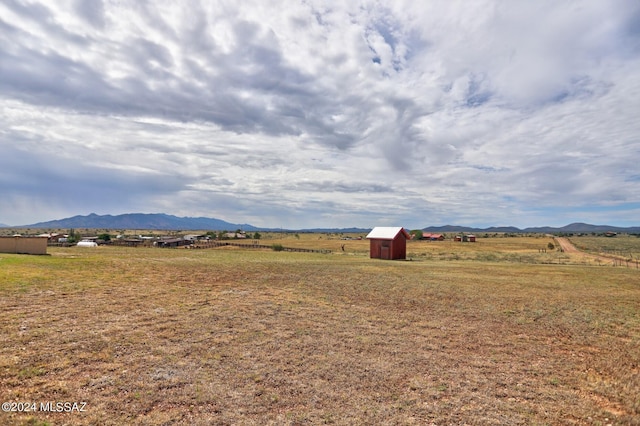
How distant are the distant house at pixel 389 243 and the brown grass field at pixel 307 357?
2878 centimetres

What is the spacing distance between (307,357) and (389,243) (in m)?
39.8

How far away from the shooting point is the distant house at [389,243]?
48.4 m

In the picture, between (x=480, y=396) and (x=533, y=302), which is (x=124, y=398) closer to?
(x=480, y=396)

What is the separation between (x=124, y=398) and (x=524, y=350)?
11.6 metres

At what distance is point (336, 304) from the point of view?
17375mm

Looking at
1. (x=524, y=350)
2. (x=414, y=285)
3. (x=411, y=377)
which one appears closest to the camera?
(x=411, y=377)

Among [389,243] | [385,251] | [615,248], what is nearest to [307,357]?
[389,243]

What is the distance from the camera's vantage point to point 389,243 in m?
48.4

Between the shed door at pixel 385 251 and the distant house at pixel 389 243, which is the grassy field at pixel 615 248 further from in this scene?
the shed door at pixel 385 251

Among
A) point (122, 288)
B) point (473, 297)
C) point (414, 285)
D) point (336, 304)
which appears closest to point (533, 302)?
point (473, 297)

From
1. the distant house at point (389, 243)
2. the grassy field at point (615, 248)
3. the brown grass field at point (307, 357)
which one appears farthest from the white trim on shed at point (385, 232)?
the grassy field at point (615, 248)

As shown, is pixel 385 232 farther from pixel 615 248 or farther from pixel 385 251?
pixel 615 248

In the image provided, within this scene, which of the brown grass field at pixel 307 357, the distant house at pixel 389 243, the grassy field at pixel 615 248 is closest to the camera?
the brown grass field at pixel 307 357

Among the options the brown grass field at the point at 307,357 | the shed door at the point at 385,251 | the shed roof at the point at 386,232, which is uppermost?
the shed roof at the point at 386,232
